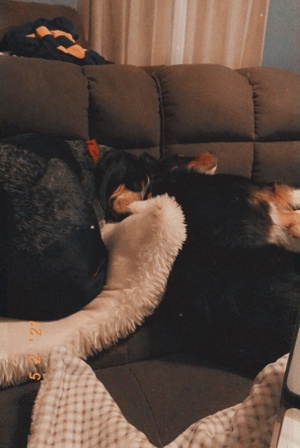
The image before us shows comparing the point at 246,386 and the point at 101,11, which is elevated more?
the point at 101,11

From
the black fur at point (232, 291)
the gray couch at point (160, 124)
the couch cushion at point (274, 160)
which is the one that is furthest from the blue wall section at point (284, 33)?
the black fur at point (232, 291)

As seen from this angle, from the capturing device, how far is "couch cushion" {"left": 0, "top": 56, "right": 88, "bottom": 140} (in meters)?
1.07

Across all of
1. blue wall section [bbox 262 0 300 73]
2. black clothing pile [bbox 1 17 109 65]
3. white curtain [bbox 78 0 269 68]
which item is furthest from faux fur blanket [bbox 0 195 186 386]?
black clothing pile [bbox 1 17 109 65]

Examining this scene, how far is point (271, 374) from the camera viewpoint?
0.53 m

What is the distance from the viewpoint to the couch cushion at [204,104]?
1287 mm

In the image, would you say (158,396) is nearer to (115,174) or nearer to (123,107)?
(115,174)

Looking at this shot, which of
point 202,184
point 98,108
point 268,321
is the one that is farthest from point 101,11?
point 268,321

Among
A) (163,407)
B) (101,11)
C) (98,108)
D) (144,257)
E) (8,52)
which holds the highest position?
(101,11)

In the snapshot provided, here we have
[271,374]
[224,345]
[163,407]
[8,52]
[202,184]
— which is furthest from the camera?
[8,52]

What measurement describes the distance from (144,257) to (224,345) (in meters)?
0.23

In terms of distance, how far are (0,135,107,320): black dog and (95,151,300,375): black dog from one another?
17 centimetres

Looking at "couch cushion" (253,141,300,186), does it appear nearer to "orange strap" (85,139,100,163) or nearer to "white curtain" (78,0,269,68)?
"white curtain" (78,0,269,68)

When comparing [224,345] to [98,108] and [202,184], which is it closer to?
[202,184]

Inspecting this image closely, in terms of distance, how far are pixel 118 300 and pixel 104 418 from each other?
28 cm
